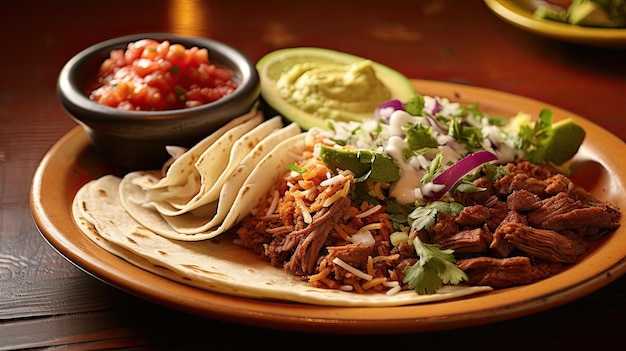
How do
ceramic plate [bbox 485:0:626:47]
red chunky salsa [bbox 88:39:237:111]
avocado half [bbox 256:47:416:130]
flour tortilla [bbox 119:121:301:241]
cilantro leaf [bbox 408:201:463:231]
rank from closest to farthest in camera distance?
1. cilantro leaf [bbox 408:201:463:231]
2. flour tortilla [bbox 119:121:301:241]
3. red chunky salsa [bbox 88:39:237:111]
4. avocado half [bbox 256:47:416:130]
5. ceramic plate [bbox 485:0:626:47]

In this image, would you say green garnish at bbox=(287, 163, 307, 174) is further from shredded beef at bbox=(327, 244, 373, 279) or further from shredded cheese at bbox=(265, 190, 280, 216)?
shredded beef at bbox=(327, 244, 373, 279)

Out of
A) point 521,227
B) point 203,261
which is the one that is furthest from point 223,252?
point 521,227

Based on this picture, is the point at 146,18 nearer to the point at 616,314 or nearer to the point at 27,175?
the point at 27,175

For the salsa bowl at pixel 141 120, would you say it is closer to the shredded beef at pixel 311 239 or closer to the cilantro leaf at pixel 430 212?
the shredded beef at pixel 311 239

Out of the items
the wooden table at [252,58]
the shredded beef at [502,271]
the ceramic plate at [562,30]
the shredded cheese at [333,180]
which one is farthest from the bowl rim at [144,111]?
the ceramic plate at [562,30]

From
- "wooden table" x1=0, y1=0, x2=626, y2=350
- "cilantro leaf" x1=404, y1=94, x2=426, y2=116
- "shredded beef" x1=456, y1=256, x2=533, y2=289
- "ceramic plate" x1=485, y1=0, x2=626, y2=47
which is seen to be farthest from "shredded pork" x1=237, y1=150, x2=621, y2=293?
"ceramic plate" x1=485, y1=0, x2=626, y2=47
